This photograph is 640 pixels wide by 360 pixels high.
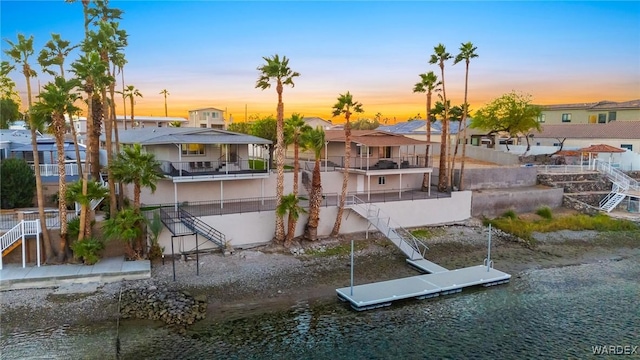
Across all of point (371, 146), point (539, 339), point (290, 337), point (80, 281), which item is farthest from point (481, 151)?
point (80, 281)

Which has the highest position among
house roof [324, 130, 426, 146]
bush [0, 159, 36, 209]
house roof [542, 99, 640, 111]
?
house roof [542, 99, 640, 111]

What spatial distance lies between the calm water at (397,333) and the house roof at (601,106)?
4775 cm

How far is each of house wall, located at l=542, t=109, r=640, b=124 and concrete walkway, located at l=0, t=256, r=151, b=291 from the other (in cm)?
6284

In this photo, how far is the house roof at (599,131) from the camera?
49.1 metres

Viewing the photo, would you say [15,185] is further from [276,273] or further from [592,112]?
[592,112]

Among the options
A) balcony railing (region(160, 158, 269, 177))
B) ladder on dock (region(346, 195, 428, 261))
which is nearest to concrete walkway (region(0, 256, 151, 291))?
→ balcony railing (region(160, 158, 269, 177))

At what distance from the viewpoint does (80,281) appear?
2019cm

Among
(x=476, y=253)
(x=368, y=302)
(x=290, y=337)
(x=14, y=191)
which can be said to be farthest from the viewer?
(x=476, y=253)

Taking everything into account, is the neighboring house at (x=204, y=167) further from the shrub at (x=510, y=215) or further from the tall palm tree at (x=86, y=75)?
the shrub at (x=510, y=215)

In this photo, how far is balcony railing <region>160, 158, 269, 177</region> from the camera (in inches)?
1061

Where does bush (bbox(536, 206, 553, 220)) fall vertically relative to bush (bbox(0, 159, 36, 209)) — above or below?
below

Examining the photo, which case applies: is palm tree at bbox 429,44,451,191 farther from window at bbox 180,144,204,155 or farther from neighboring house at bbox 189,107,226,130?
neighboring house at bbox 189,107,226,130

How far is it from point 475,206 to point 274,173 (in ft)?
50.6

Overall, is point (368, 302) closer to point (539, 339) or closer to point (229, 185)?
point (539, 339)
